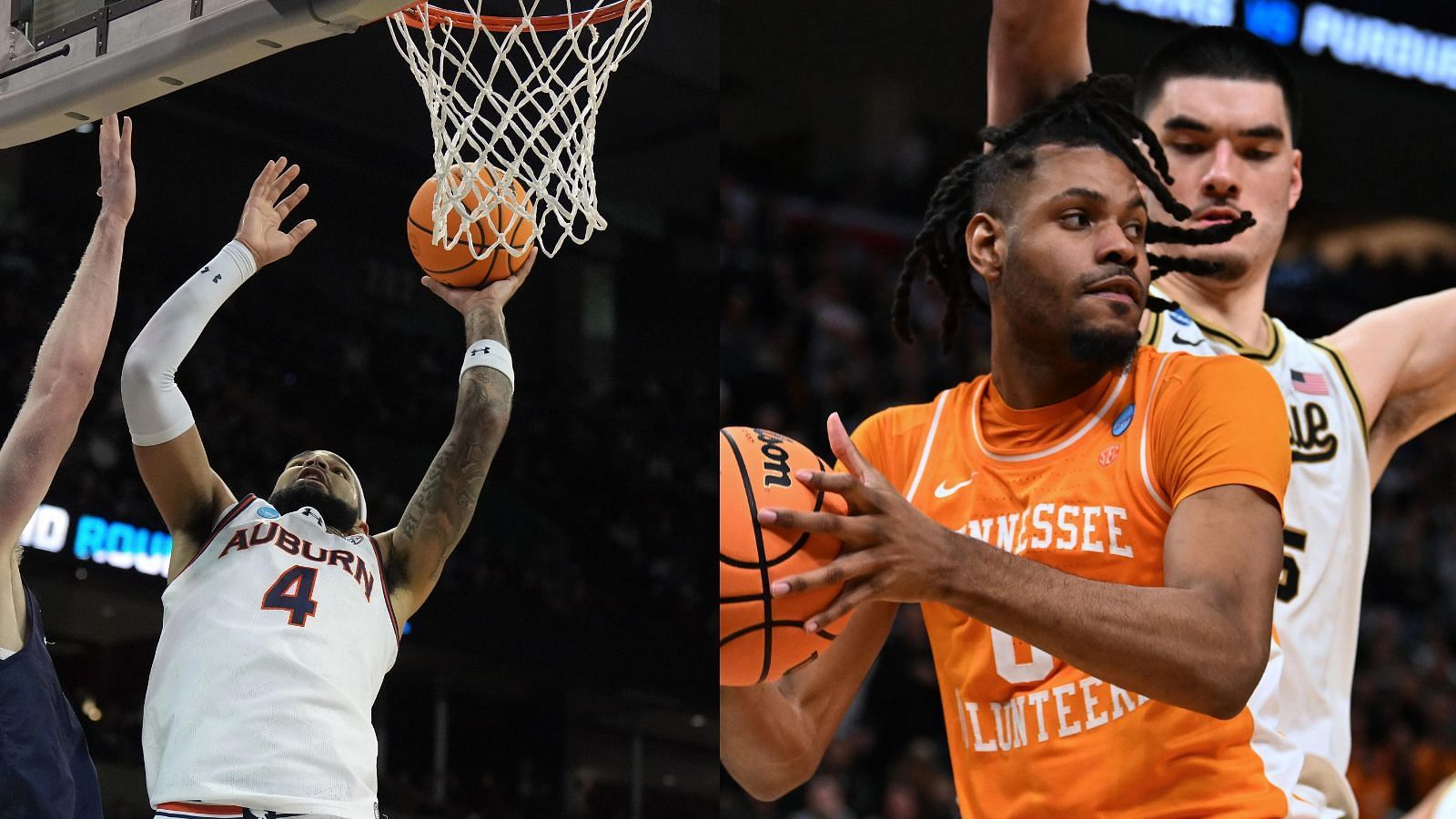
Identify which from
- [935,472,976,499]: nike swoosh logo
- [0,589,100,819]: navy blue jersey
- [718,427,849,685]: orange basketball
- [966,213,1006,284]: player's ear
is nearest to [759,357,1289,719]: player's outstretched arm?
[718,427,849,685]: orange basketball

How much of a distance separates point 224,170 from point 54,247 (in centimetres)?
44

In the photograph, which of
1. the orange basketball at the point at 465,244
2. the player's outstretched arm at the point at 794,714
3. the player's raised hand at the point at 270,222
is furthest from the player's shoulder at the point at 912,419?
the player's raised hand at the point at 270,222

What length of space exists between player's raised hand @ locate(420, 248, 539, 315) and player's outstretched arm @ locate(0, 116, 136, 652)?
2.36ft

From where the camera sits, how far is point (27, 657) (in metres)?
3.65

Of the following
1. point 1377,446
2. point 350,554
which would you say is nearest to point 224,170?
point 350,554

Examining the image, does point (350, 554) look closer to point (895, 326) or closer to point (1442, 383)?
point (895, 326)

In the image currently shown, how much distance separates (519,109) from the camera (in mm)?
3490

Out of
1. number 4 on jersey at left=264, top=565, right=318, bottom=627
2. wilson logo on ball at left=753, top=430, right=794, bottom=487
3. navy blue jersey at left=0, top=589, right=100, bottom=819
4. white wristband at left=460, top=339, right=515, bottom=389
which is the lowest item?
navy blue jersey at left=0, top=589, right=100, bottom=819

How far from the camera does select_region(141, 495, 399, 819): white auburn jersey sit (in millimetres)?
3266

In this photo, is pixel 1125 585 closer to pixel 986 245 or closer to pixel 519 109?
pixel 986 245

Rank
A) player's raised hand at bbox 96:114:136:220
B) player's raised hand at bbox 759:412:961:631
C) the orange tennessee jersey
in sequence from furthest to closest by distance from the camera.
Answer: player's raised hand at bbox 96:114:136:220, the orange tennessee jersey, player's raised hand at bbox 759:412:961:631

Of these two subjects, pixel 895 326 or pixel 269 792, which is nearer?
pixel 269 792

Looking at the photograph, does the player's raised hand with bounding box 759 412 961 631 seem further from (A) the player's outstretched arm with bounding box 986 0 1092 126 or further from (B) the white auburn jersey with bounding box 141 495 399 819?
(A) the player's outstretched arm with bounding box 986 0 1092 126

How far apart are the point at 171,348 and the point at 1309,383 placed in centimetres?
273
